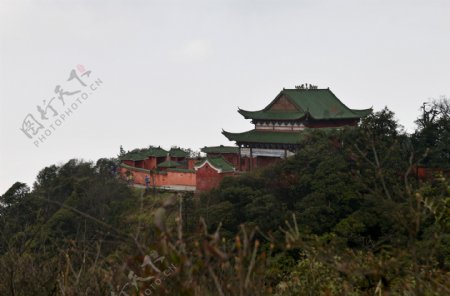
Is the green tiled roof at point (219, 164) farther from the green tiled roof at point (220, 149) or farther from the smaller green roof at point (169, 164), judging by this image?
the smaller green roof at point (169, 164)

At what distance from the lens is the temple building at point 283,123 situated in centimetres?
2891

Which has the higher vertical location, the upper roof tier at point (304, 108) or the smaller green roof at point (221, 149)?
the upper roof tier at point (304, 108)

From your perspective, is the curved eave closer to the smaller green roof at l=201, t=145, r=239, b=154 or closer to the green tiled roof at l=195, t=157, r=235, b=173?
the smaller green roof at l=201, t=145, r=239, b=154

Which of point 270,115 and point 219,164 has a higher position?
point 270,115

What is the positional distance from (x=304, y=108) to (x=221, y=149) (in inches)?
157

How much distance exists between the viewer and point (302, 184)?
73.4ft

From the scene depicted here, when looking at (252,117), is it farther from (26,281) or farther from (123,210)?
(26,281)

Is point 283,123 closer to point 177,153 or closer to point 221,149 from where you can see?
point 221,149

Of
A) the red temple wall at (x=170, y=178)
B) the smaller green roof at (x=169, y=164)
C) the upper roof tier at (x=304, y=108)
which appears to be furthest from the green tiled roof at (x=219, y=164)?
the smaller green roof at (x=169, y=164)

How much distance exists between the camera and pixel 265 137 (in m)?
29.4

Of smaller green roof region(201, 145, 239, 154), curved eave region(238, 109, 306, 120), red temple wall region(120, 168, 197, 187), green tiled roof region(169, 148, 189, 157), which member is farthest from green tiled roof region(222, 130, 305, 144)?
green tiled roof region(169, 148, 189, 157)

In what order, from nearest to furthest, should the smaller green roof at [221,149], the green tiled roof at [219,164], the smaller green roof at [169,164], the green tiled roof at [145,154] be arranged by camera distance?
the green tiled roof at [219,164]
the smaller green roof at [221,149]
the smaller green roof at [169,164]
the green tiled roof at [145,154]

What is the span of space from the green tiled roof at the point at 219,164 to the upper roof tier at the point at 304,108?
2759mm

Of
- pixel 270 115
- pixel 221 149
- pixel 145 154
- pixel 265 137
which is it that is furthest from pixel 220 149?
pixel 145 154
